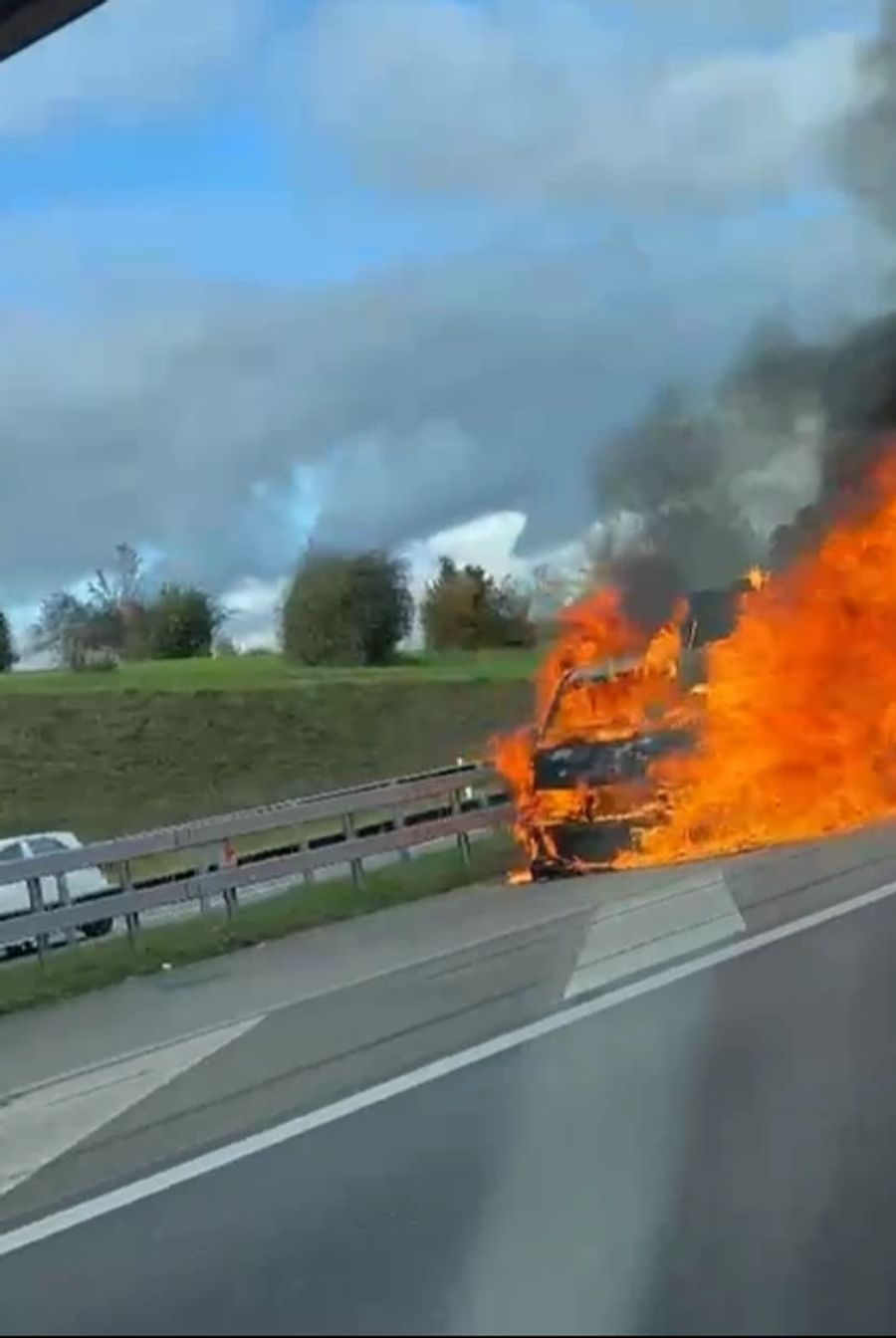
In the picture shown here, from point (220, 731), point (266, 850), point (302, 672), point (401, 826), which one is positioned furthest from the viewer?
point (220, 731)

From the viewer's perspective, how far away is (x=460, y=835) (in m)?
16.8

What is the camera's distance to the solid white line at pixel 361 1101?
23.7ft

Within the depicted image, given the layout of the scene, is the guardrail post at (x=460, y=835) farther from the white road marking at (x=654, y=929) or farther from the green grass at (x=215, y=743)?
the white road marking at (x=654, y=929)

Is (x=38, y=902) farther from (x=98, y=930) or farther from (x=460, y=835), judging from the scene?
(x=460, y=835)

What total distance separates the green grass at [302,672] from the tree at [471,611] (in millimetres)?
93

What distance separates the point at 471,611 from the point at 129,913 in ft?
27.8

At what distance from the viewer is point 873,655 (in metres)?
8.85

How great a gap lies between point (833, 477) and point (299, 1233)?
116 inches

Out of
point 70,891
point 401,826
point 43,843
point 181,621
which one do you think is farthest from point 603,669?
point 43,843

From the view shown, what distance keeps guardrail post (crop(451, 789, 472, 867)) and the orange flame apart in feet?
7.61

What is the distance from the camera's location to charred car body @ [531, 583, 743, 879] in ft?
33.0

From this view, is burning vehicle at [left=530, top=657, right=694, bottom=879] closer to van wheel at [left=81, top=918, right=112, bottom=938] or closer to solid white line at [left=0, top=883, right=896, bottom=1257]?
solid white line at [left=0, top=883, right=896, bottom=1257]

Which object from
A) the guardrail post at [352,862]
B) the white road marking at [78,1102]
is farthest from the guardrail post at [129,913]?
the white road marking at [78,1102]

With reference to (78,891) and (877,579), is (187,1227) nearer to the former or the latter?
(877,579)
